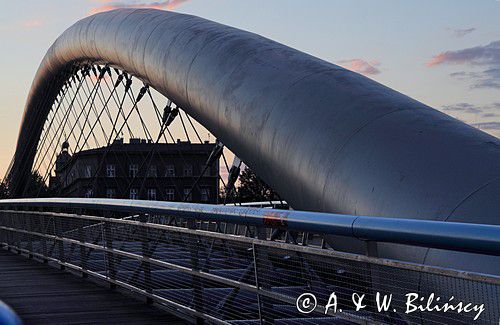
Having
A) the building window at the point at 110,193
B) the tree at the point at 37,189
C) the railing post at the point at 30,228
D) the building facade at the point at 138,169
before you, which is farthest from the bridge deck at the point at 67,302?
the building window at the point at 110,193

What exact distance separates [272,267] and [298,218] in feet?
2.33

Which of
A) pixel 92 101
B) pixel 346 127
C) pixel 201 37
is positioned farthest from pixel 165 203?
pixel 92 101

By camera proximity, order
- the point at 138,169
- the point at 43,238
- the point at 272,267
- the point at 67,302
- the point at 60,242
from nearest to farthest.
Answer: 1. the point at 272,267
2. the point at 67,302
3. the point at 60,242
4. the point at 43,238
5. the point at 138,169

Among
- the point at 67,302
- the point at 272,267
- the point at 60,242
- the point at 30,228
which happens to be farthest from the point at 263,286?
the point at 30,228

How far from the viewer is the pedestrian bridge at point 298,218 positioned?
407 cm

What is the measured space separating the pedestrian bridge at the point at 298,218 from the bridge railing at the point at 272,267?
0.03 feet

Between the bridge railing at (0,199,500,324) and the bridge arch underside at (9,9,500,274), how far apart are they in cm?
117

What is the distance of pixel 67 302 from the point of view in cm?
838

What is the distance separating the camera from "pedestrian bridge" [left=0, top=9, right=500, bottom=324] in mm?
4070

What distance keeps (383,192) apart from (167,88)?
780 centimetres

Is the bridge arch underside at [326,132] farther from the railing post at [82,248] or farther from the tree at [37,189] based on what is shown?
the tree at [37,189]

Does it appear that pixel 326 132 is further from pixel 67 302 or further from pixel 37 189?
pixel 37 189

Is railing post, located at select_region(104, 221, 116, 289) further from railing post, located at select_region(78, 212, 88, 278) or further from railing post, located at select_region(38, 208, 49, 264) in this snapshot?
railing post, located at select_region(38, 208, 49, 264)

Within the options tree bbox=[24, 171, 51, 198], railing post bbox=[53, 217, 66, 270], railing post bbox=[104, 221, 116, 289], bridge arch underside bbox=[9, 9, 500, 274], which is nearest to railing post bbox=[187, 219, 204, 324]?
bridge arch underside bbox=[9, 9, 500, 274]
